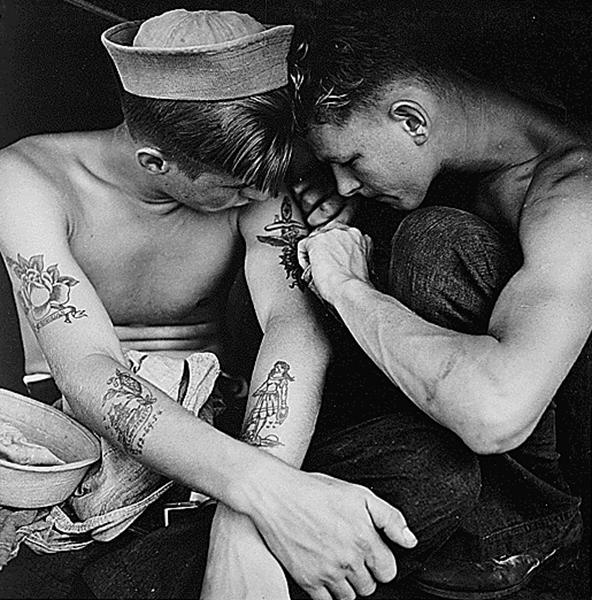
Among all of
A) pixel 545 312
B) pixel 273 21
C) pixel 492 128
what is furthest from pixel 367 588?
pixel 273 21

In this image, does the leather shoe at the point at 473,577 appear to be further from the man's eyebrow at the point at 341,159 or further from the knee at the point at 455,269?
the man's eyebrow at the point at 341,159

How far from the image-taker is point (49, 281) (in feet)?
3.88

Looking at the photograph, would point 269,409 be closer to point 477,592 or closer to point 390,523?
point 390,523

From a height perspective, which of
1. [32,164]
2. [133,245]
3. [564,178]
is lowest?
[133,245]

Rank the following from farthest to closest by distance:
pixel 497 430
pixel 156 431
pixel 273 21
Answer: pixel 273 21 < pixel 156 431 < pixel 497 430

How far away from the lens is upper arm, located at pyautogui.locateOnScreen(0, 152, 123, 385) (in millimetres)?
1170

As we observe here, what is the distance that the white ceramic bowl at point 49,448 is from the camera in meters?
1.18

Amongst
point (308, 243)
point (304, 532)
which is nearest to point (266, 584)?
point (304, 532)

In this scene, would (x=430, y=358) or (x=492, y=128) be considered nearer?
(x=430, y=358)

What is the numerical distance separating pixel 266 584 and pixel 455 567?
0.22 m

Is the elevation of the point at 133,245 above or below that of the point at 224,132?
below

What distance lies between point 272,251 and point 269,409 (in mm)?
225

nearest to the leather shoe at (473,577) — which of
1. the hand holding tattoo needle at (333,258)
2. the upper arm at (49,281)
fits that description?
the hand holding tattoo needle at (333,258)

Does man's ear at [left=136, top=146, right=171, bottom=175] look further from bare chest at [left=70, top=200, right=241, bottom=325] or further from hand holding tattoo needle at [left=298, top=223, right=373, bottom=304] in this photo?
hand holding tattoo needle at [left=298, top=223, right=373, bottom=304]
